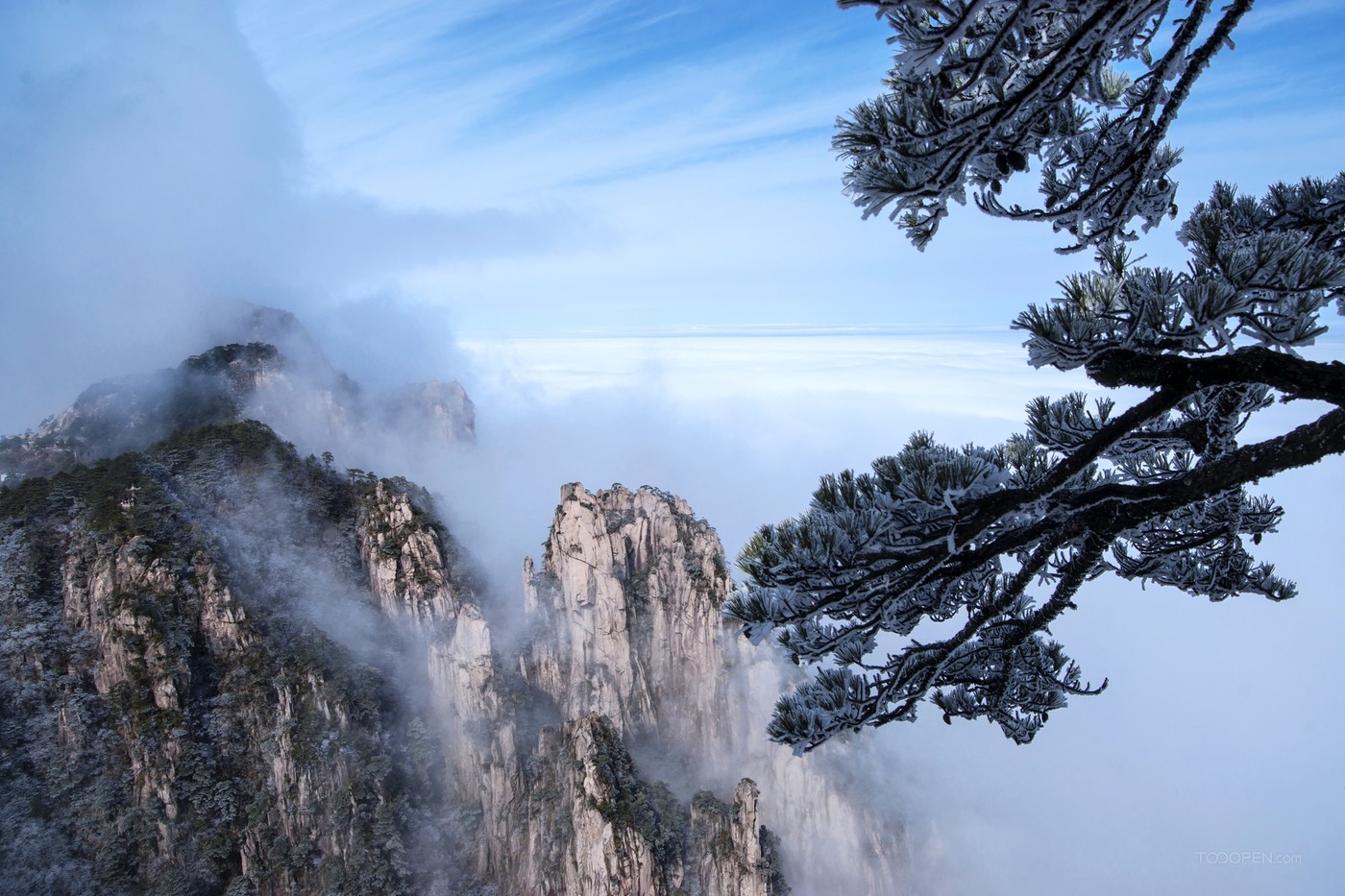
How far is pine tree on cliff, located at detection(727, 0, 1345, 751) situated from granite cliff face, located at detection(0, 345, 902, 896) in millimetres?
24634

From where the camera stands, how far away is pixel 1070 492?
3613 millimetres

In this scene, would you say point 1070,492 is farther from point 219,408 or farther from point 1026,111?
point 219,408

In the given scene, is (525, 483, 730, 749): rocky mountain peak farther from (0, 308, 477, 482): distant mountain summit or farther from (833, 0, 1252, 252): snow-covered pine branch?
(833, 0, 1252, 252): snow-covered pine branch

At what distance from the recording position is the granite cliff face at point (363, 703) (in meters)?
25.8

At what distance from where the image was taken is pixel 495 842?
95.5 feet

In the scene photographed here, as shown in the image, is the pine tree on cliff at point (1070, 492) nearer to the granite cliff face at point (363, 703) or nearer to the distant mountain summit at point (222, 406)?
the granite cliff face at point (363, 703)

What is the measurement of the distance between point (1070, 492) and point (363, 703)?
1259 inches

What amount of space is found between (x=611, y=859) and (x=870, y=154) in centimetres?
2782

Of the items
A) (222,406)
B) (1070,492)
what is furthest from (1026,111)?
(222,406)

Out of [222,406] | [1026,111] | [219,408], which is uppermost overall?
[222,406]

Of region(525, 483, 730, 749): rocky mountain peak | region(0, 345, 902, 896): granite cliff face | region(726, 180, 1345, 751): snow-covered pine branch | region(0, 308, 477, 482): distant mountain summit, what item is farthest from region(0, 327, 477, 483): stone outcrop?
region(726, 180, 1345, 751): snow-covered pine branch

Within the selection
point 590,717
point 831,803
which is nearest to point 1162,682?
point 831,803

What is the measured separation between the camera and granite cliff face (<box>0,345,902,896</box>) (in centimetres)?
2581

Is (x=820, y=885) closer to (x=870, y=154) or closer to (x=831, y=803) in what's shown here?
(x=831, y=803)
